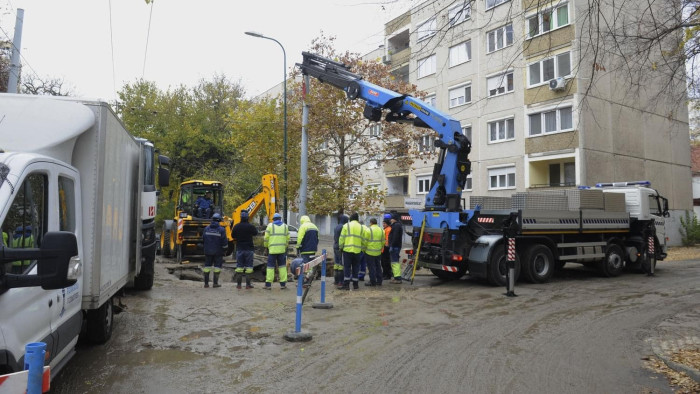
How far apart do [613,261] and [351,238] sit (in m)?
7.77

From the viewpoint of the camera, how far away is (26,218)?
141 inches

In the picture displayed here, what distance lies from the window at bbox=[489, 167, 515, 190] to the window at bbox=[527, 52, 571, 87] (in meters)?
4.64

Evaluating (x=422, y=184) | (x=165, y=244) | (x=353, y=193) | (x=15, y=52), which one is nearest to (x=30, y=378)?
(x=15, y=52)

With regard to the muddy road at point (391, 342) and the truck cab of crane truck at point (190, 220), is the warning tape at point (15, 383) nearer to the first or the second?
the muddy road at point (391, 342)

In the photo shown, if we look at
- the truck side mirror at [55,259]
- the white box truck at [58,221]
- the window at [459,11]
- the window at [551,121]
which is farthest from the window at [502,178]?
the truck side mirror at [55,259]

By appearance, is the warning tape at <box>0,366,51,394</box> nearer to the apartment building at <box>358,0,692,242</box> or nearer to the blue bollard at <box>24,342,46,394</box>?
A: the blue bollard at <box>24,342,46,394</box>

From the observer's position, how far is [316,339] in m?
6.70

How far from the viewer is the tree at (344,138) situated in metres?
17.4

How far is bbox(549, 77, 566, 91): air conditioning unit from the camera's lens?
22578 mm

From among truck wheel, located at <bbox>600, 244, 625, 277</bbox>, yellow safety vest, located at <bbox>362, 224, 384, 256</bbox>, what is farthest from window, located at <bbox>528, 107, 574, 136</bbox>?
yellow safety vest, located at <bbox>362, 224, 384, 256</bbox>

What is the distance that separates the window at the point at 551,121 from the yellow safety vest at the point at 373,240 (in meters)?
15.3

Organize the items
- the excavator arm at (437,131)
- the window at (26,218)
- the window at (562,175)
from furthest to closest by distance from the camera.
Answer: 1. the window at (562,175)
2. the excavator arm at (437,131)
3. the window at (26,218)

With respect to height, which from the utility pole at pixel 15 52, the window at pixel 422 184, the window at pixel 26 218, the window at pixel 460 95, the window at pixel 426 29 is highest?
the window at pixel 460 95

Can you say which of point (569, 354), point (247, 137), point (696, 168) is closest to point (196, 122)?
point (247, 137)
